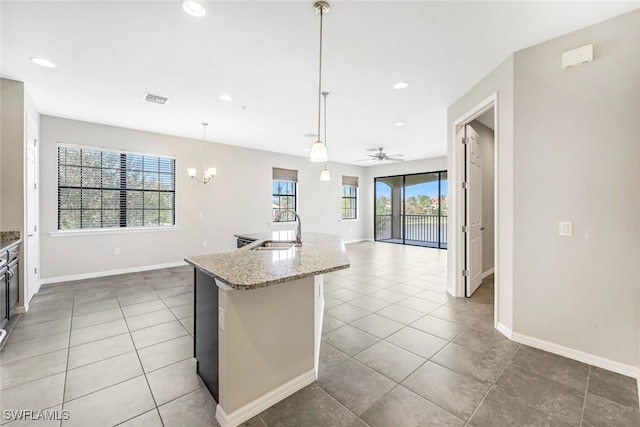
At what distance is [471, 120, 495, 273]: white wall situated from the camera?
4527mm

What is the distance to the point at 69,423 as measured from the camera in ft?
5.25

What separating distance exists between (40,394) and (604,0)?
4.77 metres

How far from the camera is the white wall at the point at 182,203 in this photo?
14.4ft

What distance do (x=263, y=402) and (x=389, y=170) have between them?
27.6ft

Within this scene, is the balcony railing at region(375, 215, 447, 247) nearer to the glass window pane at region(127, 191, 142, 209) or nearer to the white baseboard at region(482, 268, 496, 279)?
the white baseboard at region(482, 268, 496, 279)

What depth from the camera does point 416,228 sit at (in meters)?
9.12

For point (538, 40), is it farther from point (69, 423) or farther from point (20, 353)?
point (20, 353)

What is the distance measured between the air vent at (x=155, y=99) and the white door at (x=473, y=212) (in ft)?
13.7

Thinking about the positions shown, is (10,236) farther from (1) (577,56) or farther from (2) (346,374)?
(1) (577,56)

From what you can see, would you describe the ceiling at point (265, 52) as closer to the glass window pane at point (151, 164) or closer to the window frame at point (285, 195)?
the glass window pane at point (151, 164)

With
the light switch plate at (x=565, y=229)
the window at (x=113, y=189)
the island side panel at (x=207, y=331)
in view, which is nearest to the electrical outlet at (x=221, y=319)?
the island side panel at (x=207, y=331)

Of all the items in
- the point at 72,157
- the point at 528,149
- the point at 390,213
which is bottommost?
the point at 390,213

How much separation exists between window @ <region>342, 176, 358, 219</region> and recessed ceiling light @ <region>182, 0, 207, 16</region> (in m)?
7.37

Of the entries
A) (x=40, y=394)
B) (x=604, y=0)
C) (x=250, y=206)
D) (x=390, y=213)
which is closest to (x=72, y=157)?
(x=250, y=206)
